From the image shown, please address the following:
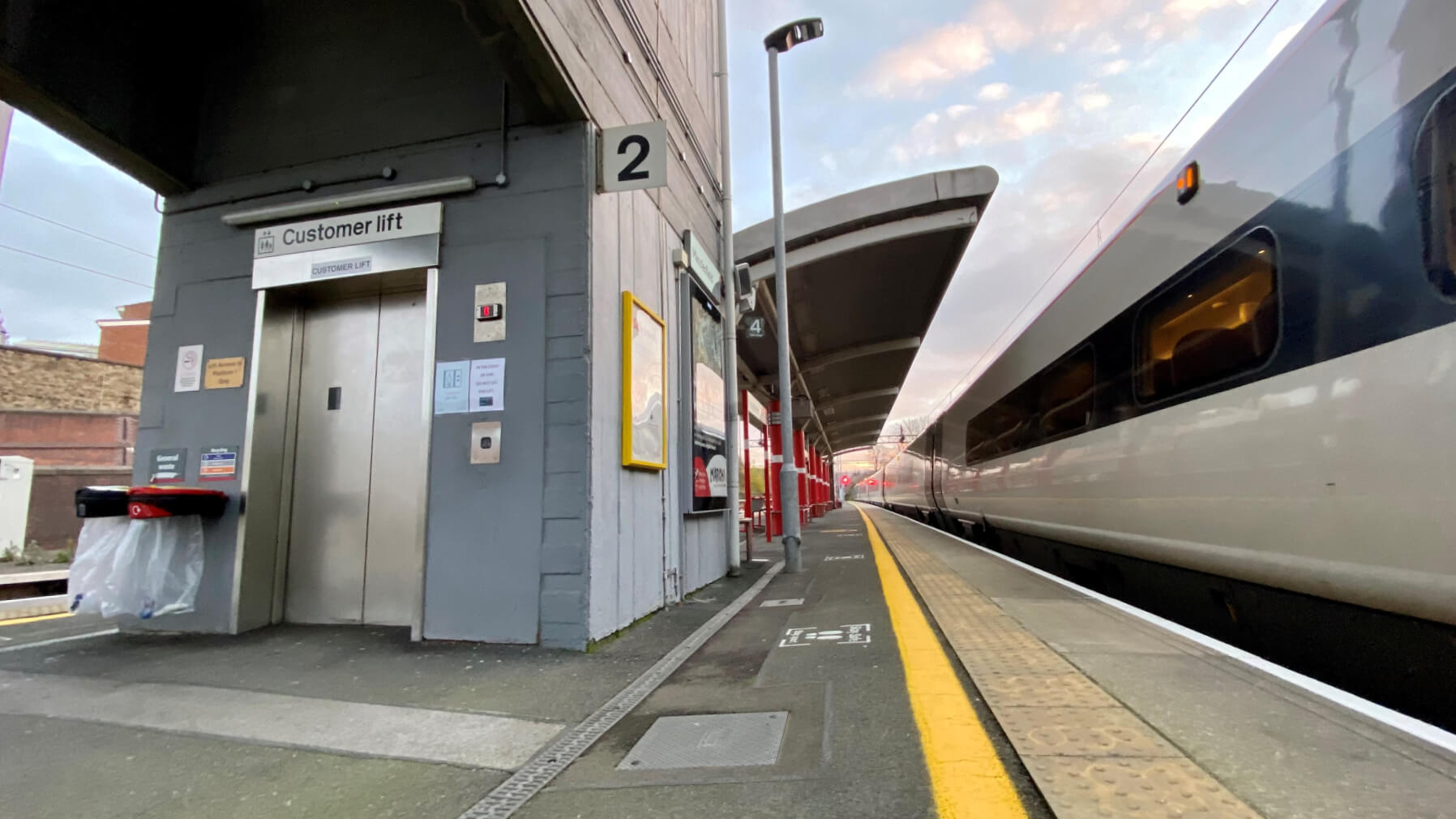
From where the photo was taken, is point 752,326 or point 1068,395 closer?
point 1068,395

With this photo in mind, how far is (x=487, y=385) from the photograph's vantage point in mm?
4832

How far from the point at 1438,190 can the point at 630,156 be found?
4.19 m

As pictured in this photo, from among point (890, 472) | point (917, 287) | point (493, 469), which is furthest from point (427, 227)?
point (890, 472)

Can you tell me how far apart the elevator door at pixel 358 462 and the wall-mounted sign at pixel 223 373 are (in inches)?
18.8

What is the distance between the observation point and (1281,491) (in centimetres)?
344

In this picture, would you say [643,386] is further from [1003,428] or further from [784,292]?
[1003,428]

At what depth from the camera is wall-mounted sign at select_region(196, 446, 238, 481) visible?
533cm

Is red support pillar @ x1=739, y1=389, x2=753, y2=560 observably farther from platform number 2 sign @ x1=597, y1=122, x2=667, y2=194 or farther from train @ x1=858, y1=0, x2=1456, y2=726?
platform number 2 sign @ x1=597, y1=122, x2=667, y2=194

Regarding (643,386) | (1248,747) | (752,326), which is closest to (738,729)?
(1248,747)

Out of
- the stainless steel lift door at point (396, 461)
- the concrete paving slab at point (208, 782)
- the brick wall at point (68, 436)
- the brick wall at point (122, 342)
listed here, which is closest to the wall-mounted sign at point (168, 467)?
the stainless steel lift door at point (396, 461)

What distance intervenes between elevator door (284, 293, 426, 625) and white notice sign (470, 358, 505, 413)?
0.88 meters

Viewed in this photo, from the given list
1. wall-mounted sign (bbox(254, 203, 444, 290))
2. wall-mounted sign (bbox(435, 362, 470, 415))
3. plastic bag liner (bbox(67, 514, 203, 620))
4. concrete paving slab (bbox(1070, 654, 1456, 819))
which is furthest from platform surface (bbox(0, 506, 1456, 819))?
wall-mounted sign (bbox(254, 203, 444, 290))

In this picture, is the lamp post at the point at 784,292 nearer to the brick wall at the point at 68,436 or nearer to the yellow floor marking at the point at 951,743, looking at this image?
the yellow floor marking at the point at 951,743

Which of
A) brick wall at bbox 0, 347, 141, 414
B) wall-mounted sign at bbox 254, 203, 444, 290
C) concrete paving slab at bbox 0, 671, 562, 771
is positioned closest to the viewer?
concrete paving slab at bbox 0, 671, 562, 771
